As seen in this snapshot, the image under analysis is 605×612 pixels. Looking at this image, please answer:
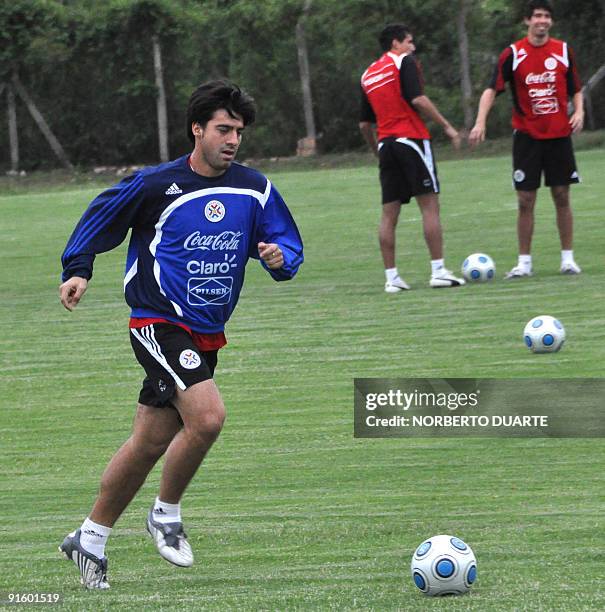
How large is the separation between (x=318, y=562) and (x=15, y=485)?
2143 millimetres

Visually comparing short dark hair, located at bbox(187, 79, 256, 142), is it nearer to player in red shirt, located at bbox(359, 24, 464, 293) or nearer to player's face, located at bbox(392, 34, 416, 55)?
player in red shirt, located at bbox(359, 24, 464, 293)

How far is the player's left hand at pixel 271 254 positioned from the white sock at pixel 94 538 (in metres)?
1.18

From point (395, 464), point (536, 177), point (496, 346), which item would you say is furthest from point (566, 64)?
point (395, 464)

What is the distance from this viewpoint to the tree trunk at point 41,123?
125 feet

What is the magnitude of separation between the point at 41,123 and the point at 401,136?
28129 millimetres

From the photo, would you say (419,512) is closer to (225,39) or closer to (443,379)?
(443,379)

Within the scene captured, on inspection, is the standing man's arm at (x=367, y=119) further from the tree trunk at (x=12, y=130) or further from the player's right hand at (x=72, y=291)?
the tree trunk at (x=12, y=130)

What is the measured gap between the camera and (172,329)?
17.3 ft

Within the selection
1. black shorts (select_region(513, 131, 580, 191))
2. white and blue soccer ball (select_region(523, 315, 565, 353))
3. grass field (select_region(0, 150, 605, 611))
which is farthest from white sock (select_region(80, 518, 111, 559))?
black shorts (select_region(513, 131, 580, 191))

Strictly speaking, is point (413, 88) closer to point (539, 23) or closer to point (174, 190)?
point (539, 23)

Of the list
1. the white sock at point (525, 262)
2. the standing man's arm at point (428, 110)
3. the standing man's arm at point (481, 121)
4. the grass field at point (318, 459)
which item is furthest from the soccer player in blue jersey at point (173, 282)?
the white sock at point (525, 262)

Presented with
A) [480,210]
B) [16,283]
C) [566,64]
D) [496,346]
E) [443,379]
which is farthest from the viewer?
[480,210]

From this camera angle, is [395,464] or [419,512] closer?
[419,512]

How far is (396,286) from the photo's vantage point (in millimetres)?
12188
